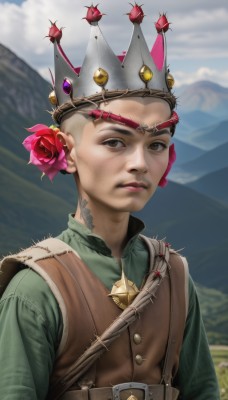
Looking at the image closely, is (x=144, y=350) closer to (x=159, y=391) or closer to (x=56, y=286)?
(x=159, y=391)

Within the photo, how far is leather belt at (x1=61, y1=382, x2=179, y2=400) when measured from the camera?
4.11 meters

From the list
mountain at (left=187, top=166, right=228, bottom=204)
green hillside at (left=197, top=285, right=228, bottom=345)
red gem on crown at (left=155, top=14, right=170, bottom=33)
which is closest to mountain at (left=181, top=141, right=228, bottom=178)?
mountain at (left=187, top=166, right=228, bottom=204)

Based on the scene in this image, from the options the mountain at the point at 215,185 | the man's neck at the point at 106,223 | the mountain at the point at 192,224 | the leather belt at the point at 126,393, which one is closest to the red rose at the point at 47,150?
the man's neck at the point at 106,223

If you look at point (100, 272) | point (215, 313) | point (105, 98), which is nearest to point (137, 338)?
point (100, 272)

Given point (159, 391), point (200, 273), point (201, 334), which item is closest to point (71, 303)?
point (159, 391)

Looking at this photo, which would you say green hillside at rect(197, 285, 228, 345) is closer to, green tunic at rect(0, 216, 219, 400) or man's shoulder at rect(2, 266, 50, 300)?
green tunic at rect(0, 216, 219, 400)

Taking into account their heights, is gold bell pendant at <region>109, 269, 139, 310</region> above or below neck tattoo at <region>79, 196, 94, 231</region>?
below

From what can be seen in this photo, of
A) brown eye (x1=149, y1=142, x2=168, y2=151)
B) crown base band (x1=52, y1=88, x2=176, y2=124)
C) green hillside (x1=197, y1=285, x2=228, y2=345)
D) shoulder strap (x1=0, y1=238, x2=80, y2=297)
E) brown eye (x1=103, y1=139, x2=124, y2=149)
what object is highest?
green hillside (x1=197, y1=285, x2=228, y2=345)

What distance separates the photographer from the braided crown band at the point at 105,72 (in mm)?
4230

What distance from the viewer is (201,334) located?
477 centimetres

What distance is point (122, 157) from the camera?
Result: 416cm

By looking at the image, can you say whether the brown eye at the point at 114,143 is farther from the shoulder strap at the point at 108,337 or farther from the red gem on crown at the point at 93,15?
the shoulder strap at the point at 108,337

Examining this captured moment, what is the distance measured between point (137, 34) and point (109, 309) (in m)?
1.44

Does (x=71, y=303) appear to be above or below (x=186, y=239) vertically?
below
